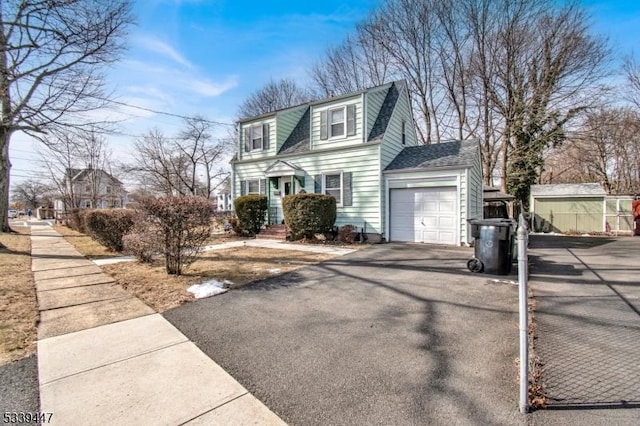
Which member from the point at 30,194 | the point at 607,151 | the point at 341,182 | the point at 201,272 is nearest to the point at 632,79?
the point at 607,151

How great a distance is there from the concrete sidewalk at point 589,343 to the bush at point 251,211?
36.2 feet

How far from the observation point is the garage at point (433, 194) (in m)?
10.9

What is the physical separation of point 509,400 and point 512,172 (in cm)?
2258

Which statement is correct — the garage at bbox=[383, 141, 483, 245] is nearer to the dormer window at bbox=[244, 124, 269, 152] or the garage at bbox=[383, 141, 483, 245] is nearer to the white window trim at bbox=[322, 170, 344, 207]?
the white window trim at bbox=[322, 170, 344, 207]

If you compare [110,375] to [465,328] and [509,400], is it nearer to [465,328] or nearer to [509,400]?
[509,400]

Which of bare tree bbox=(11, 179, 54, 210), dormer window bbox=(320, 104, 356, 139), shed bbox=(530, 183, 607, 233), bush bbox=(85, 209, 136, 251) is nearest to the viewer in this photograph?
bush bbox=(85, 209, 136, 251)

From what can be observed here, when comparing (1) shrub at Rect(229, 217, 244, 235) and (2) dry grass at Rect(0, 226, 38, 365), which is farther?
(1) shrub at Rect(229, 217, 244, 235)

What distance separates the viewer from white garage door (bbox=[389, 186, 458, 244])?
11234 mm

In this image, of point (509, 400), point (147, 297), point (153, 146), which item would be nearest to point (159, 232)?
point (147, 297)

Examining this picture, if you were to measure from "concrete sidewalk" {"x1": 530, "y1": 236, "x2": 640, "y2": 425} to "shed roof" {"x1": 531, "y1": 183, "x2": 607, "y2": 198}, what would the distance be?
13.0 meters

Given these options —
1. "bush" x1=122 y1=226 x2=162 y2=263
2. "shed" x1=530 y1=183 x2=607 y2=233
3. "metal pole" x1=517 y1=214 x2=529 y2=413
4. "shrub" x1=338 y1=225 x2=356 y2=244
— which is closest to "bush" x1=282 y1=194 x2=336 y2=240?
Result: "shrub" x1=338 y1=225 x2=356 y2=244

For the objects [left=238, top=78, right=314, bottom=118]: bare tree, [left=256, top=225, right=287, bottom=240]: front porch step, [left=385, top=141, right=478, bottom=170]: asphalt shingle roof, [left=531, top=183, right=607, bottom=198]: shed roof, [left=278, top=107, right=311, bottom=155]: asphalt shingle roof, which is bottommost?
[left=256, top=225, right=287, bottom=240]: front porch step

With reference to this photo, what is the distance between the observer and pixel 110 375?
9.07 feet

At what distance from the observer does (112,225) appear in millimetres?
9625
